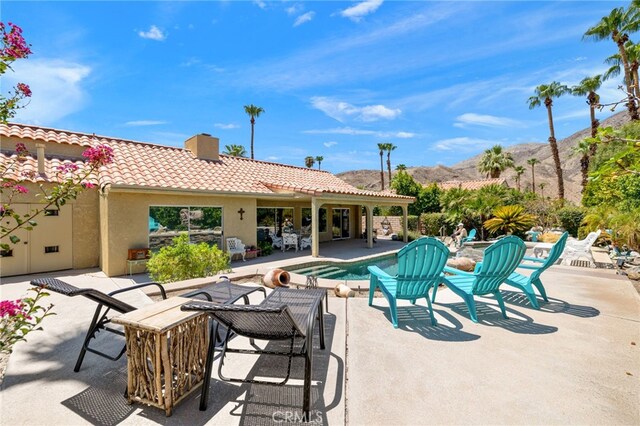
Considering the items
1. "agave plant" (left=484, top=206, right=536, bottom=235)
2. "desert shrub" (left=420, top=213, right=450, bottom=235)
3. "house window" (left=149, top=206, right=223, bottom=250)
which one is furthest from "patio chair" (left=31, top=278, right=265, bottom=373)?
"desert shrub" (left=420, top=213, right=450, bottom=235)

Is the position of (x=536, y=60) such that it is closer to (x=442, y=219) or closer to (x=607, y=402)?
(x=607, y=402)

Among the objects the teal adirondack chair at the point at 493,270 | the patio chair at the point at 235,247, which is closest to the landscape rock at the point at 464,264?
the teal adirondack chair at the point at 493,270

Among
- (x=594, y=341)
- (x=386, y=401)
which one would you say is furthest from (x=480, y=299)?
(x=386, y=401)

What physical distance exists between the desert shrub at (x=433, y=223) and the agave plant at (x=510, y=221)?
3320mm

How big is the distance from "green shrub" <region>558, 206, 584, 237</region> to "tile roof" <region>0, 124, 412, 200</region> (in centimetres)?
1139

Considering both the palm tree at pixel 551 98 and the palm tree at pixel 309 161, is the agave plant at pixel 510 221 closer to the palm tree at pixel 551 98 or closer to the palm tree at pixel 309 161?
the palm tree at pixel 551 98

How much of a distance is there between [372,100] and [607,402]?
21169mm

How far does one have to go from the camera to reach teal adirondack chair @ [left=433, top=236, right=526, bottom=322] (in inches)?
184

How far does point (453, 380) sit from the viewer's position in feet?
9.89

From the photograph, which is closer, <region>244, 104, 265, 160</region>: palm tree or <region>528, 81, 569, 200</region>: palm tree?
<region>528, 81, 569, 200</region>: palm tree

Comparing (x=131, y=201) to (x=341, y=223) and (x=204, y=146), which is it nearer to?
(x=204, y=146)

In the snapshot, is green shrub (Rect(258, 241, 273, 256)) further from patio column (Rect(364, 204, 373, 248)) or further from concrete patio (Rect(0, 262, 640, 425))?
concrete patio (Rect(0, 262, 640, 425))

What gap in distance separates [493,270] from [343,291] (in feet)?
9.19

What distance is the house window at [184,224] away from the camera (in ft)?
32.4
